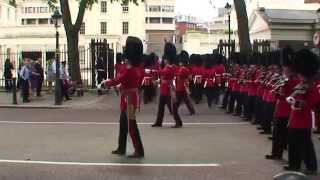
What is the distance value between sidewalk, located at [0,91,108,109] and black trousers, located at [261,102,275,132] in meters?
9.50

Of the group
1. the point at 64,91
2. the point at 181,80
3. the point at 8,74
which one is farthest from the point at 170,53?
the point at 8,74

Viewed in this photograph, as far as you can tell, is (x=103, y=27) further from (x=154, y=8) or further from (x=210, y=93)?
(x=210, y=93)

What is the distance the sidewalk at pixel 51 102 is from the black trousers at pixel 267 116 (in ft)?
31.2

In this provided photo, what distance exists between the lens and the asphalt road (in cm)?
1069

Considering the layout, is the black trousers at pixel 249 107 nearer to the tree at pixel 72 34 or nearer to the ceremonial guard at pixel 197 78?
the ceremonial guard at pixel 197 78

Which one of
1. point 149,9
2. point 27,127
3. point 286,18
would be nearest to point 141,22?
point 149,9

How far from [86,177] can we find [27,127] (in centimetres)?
724

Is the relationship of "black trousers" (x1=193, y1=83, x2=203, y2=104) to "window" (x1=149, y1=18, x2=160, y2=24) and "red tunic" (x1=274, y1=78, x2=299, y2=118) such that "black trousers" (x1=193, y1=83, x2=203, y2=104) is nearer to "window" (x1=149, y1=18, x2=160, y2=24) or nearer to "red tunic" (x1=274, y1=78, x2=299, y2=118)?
"red tunic" (x1=274, y1=78, x2=299, y2=118)

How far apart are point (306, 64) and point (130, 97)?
10.5ft

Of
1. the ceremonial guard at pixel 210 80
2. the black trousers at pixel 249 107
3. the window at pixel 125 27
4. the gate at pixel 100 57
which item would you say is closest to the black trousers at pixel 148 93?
the ceremonial guard at pixel 210 80

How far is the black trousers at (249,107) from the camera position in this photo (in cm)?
1751

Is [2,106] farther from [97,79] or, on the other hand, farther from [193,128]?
[193,128]

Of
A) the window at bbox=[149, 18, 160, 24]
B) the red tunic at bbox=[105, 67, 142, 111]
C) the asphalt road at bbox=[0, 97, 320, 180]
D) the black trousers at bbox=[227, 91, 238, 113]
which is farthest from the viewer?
the window at bbox=[149, 18, 160, 24]

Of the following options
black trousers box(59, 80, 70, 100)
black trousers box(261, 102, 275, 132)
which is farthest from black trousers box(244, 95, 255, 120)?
black trousers box(59, 80, 70, 100)
